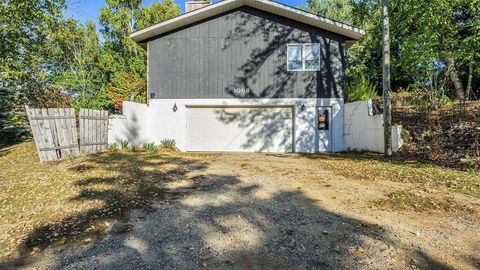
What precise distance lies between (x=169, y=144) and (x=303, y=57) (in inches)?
278

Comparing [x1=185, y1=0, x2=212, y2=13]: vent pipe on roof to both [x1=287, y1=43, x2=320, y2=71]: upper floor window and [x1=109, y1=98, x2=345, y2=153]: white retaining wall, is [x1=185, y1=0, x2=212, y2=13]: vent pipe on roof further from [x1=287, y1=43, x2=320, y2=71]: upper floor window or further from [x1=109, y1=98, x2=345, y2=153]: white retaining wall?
[x1=109, y1=98, x2=345, y2=153]: white retaining wall

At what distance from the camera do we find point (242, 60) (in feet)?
42.0

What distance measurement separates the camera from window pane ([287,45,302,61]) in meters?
12.8

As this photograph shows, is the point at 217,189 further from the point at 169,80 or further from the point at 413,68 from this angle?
the point at 413,68

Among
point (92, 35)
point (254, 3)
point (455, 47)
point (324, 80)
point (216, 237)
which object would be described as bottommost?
point (216, 237)

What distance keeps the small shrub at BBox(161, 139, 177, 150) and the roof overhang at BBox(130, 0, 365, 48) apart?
4707 millimetres

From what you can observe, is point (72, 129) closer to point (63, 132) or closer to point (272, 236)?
point (63, 132)

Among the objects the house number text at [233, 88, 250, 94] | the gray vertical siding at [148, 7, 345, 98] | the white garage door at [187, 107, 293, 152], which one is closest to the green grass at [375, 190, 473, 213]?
the white garage door at [187, 107, 293, 152]

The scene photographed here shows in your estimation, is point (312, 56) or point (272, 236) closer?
point (272, 236)

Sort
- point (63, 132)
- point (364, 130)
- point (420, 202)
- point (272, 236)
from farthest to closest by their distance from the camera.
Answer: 1. point (364, 130)
2. point (63, 132)
3. point (420, 202)
4. point (272, 236)

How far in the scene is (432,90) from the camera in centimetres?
1187

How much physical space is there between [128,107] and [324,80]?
329 inches

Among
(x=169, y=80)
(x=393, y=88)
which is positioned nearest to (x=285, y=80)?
(x=169, y=80)

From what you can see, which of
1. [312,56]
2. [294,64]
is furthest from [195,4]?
[312,56]
